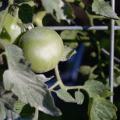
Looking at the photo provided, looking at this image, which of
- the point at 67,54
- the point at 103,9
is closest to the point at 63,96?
the point at 67,54

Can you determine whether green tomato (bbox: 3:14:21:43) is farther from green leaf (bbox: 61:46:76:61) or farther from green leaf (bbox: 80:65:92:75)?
green leaf (bbox: 80:65:92:75)

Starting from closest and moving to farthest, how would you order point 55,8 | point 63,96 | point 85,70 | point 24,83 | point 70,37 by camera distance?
point 24,83 < point 63,96 < point 55,8 < point 70,37 < point 85,70

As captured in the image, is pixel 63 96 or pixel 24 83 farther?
pixel 63 96

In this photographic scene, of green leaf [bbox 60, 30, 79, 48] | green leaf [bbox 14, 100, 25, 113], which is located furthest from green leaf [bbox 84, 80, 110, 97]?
green leaf [bbox 60, 30, 79, 48]

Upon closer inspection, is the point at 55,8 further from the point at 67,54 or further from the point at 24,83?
the point at 24,83

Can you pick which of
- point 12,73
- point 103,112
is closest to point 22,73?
point 12,73

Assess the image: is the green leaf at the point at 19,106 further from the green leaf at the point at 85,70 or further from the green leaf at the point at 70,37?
the green leaf at the point at 85,70

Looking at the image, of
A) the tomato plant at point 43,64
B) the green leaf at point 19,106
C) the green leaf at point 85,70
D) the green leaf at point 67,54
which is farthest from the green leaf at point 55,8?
the green leaf at point 85,70
